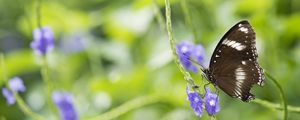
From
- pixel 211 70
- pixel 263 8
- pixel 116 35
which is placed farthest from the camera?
pixel 116 35

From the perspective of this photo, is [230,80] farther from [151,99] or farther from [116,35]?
[116,35]

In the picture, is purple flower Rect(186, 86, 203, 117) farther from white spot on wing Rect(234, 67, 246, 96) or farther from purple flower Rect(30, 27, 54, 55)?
purple flower Rect(30, 27, 54, 55)

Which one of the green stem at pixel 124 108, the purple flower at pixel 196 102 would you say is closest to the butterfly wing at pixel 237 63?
the purple flower at pixel 196 102

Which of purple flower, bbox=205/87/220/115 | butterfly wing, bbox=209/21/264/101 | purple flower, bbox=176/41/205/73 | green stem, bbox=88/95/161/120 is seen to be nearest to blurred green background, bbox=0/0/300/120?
green stem, bbox=88/95/161/120

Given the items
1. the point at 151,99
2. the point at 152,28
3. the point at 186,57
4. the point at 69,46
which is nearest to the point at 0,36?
the point at 69,46

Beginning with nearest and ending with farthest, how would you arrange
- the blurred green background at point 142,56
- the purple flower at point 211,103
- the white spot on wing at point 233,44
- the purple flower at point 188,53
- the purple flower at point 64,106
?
the purple flower at point 211,103 → the white spot on wing at point 233,44 → the purple flower at point 188,53 → the purple flower at point 64,106 → the blurred green background at point 142,56

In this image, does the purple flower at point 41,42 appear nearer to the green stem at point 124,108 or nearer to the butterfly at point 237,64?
the green stem at point 124,108
